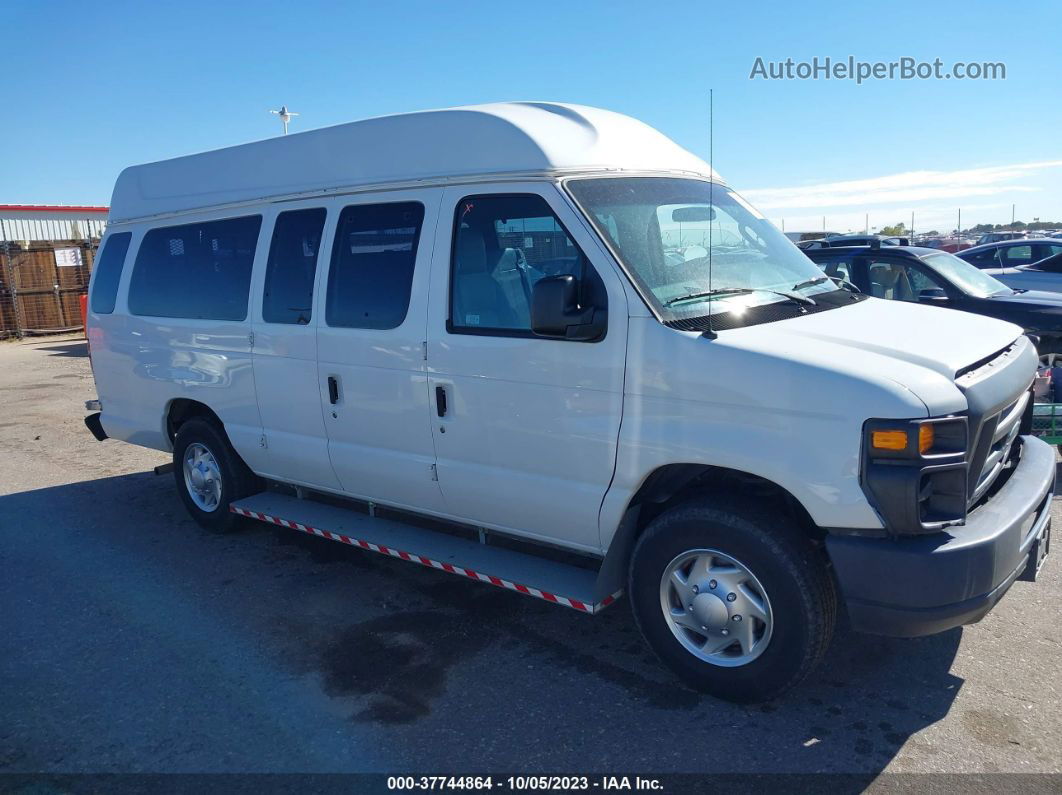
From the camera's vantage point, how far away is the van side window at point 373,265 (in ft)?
14.7

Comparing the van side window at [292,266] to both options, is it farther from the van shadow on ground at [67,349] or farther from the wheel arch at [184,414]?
the van shadow on ground at [67,349]

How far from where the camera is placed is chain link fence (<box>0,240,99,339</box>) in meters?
21.1

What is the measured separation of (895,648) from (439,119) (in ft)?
11.7

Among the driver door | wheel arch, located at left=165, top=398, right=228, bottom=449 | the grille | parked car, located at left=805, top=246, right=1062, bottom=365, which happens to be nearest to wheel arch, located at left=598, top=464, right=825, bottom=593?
the driver door

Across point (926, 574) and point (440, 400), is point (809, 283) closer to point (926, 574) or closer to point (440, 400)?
point (926, 574)

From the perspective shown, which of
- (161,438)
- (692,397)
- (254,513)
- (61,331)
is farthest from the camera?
(61,331)

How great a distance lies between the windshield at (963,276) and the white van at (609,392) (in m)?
5.10

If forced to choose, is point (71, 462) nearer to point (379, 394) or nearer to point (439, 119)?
point (379, 394)

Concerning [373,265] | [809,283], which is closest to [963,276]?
[809,283]

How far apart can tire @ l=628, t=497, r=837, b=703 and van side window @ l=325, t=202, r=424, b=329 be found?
190cm

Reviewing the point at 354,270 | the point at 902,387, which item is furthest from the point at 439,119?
the point at 902,387

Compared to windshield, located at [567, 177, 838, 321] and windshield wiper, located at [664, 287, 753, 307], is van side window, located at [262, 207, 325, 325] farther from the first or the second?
windshield wiper, located at [664, 287, 753, 307]

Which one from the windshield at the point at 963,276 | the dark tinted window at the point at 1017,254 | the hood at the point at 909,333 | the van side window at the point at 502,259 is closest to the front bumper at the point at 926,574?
the hood at the point at 909,333

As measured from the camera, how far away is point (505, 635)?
445 centimetres
